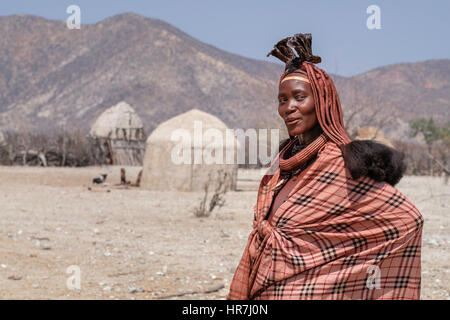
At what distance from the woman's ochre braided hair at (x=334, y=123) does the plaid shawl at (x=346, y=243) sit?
0.17 ft

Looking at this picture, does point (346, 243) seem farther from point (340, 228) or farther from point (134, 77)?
point (134, 77)

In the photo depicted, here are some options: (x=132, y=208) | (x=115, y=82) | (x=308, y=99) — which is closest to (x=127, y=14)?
(x=115, y=82)

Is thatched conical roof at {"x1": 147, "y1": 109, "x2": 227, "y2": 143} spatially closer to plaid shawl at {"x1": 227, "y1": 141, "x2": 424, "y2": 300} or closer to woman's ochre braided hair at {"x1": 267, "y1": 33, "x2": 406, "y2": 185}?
woman's ochre braided hair at {"x1": 267, "y1": 33, "x2": 406, "y2": 185}

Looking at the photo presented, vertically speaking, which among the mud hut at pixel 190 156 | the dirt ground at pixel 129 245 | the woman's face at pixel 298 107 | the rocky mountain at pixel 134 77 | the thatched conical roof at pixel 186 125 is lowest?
the dirt ground at pixel 129 245

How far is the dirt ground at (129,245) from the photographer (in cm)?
485

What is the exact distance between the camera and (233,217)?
9031 mm

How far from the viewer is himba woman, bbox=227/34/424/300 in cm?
195

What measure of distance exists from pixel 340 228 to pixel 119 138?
1997 centimetres

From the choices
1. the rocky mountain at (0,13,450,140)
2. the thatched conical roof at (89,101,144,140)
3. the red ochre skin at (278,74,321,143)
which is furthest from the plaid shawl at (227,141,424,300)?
the rocky mountain at (0,13,450,140)

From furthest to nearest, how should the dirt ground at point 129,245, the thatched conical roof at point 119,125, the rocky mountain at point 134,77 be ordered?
1. the rocky mountain at point 134,77
2. the thatched conical roof at point 119,125
3. the dirt ground at point 129,245

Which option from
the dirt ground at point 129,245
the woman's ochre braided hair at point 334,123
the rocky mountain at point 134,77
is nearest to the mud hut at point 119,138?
the dirt ground at point 129,245

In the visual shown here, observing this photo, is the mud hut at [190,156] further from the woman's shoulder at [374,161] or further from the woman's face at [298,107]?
the woman's shoulder at [374,161]

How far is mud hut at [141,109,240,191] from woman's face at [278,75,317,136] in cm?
1035

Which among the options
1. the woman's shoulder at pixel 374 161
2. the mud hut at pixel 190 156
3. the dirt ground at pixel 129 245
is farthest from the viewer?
the mud hut at pixel 190 156
